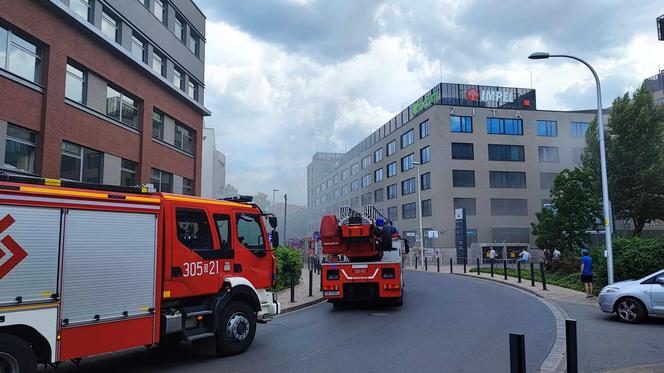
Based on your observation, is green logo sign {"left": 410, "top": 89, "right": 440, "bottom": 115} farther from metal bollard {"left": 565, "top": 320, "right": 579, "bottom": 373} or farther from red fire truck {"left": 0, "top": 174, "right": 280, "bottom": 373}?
metal bollard {"left": 565, "top": 320, "right": 579, "bottom": 373}

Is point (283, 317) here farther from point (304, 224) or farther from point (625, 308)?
point (304, 224)

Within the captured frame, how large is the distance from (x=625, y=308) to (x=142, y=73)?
800 inches

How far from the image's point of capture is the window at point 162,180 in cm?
2392

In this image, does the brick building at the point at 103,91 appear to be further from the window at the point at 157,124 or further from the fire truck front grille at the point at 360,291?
the fire truck front grille at the point at 360,291

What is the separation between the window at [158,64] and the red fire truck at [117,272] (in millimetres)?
17301

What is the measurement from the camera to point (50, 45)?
52.6ft

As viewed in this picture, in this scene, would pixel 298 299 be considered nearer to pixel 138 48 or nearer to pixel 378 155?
pixel 138 48

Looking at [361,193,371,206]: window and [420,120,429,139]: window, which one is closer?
[420,120,429,139]: window

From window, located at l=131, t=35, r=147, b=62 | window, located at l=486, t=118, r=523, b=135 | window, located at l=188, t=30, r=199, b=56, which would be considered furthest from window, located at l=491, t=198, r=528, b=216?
window, located at l=131, t=35, r=147, b=62

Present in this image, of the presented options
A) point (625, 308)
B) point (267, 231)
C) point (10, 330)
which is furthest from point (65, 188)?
point (625, 308)

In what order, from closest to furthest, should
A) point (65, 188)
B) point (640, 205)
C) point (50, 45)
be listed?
point (65, 188) → point (50, 45) → point (640, 205)

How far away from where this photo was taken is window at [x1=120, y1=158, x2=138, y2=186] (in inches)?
830

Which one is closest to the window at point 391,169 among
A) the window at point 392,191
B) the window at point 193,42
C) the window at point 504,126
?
the window at point 392,191

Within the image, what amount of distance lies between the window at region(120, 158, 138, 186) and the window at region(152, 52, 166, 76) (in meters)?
5.00
